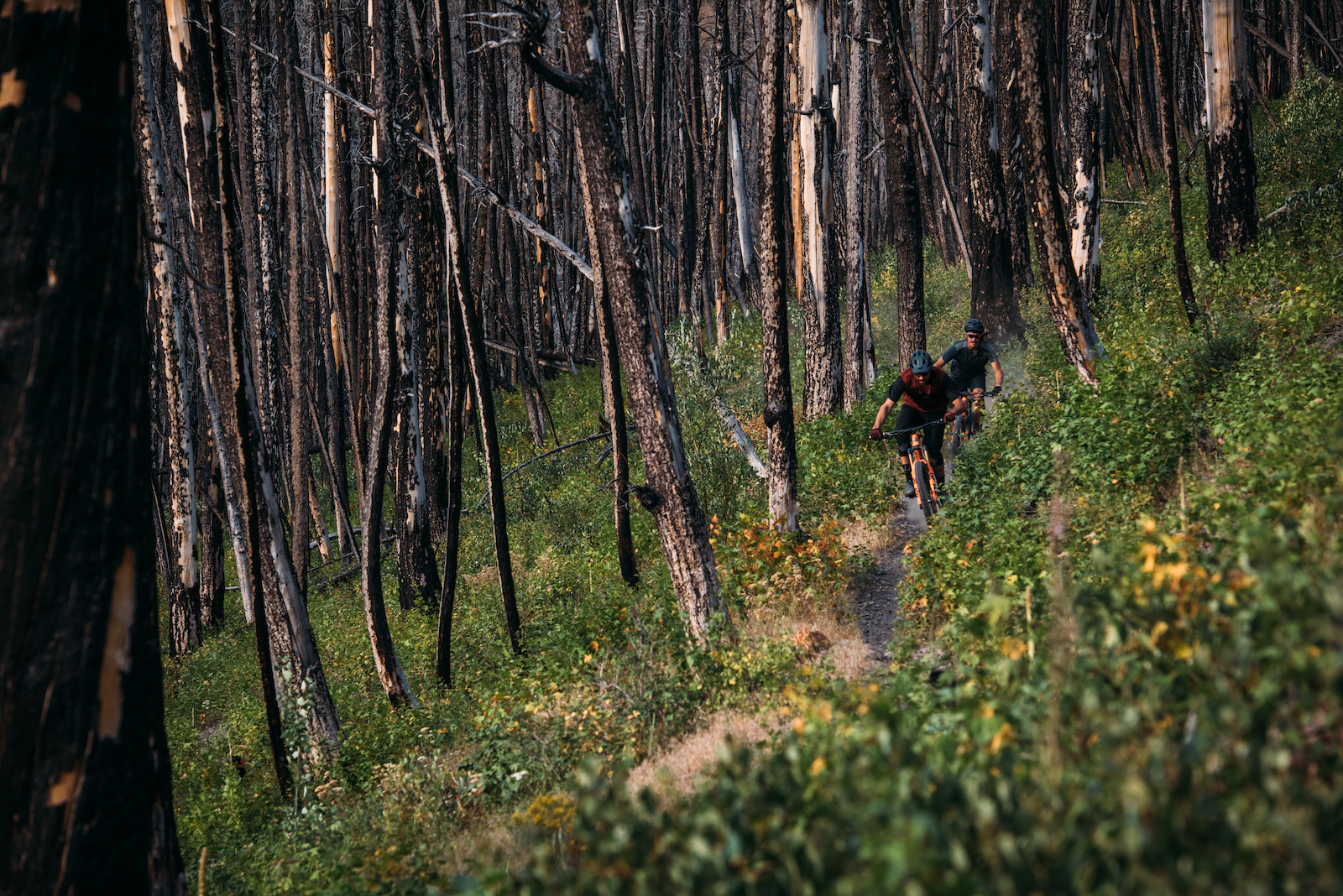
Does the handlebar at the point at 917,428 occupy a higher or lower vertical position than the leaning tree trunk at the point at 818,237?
lower

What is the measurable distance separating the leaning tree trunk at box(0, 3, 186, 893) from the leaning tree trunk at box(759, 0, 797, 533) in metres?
5.65

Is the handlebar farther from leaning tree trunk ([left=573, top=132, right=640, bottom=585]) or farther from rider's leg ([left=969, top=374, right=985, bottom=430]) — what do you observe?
A: leaning tree trunk ([left=573, top=132, right=640, bottom=585])

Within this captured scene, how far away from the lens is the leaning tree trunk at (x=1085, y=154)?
38.5ft

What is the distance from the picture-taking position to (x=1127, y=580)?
3340 mm

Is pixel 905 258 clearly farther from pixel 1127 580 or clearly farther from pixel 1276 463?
pixel 1127 580

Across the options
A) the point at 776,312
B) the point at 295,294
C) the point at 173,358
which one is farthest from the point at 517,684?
the point at 173,358

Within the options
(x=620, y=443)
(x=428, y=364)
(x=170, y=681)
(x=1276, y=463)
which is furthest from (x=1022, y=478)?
(x=170, y=681)

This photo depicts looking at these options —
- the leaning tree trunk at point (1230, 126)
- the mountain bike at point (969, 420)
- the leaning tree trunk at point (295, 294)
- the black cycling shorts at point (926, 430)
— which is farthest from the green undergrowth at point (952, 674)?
the leaning tree trunk at point (295, 294)

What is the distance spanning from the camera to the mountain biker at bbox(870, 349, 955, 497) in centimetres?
877

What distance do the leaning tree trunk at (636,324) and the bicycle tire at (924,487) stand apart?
294cm

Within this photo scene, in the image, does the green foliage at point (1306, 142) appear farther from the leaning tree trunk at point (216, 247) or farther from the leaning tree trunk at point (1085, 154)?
the leaning tree trunk at point (216, 247)

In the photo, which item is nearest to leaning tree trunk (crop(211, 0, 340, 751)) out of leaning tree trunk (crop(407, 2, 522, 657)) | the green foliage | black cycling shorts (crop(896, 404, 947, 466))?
leaning tree trunk (crop(407, 2, 522, 657))

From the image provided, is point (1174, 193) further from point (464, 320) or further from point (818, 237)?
point (464, 320)

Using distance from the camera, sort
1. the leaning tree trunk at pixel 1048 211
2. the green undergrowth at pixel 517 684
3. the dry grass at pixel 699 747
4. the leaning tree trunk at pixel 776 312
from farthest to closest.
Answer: the leaning tree trunk at pixel 1048 211 < the leaning tree trunk at pixel 776 312 < the green undergrowth at pixel 517 684 < the dry grass at pixel 699 747
